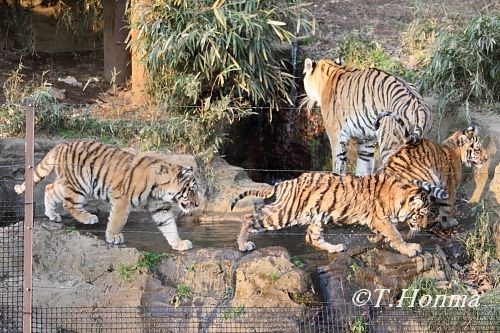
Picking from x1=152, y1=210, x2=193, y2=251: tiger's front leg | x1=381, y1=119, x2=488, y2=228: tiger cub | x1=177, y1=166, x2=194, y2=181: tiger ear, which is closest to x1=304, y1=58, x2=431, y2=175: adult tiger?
x1=381, y1=119, x2=488, y2=228: tiger cub

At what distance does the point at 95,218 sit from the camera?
316 inches

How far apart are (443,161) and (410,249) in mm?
1088

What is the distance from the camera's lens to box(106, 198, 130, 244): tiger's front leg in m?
7.59

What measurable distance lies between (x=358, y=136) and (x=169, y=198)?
2.20 meters

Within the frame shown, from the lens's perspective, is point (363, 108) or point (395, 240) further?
point (363, 108)

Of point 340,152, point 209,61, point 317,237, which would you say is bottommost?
point 317,237

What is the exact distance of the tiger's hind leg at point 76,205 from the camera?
790 centimetres

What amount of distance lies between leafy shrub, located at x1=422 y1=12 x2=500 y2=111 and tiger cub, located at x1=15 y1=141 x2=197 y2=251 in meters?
3.04

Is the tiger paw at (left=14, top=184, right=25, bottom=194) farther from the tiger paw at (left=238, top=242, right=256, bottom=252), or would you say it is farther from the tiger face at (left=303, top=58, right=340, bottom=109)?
the tiger face at (left=303, top=58, right=340, bottom=109)

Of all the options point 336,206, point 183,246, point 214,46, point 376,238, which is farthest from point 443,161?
point 214,46

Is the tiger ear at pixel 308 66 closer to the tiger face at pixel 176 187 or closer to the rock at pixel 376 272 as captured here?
the tiger face at pixel 176 187

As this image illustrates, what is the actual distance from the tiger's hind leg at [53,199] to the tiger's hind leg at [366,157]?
2871 millimetres

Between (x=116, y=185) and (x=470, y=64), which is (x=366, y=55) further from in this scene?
(x=116, y=185)

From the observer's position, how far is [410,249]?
7383 mm
